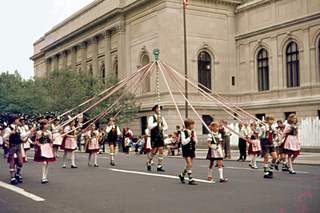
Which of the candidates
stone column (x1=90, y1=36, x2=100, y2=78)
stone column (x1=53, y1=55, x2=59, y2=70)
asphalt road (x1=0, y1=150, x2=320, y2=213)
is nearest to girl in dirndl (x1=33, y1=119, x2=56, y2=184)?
asphalt road (x1=0, y1=150, x2=320, y2=213)

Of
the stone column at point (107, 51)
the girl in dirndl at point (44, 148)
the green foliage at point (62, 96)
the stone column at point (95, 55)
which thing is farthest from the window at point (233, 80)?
the girl in dirndl at point (44, 148)

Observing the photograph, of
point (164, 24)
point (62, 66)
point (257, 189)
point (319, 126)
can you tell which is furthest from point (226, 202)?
point (62, 66)

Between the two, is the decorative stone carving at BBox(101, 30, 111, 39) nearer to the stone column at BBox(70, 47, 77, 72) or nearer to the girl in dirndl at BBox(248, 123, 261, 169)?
the stone column at BBox(70, 47, 77, 72)

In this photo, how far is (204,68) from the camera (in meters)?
43.9

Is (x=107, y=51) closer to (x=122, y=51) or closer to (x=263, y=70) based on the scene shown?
(x=122, y=51)

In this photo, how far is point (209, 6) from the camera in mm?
44000

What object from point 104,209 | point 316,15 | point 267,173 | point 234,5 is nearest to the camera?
point 104,209

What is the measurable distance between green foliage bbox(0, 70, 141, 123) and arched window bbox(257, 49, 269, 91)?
12123mm

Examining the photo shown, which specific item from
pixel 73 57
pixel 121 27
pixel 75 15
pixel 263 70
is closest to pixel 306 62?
pixel 263 70

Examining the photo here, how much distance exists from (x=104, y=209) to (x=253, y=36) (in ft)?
122

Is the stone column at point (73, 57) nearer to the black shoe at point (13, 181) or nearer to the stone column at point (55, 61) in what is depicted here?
the stone column at point (55, 61)

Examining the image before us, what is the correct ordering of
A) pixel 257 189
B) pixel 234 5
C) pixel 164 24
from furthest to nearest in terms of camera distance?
pixel 234 5 < pixel 164 24 < pixel 257 189

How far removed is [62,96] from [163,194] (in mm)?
37530

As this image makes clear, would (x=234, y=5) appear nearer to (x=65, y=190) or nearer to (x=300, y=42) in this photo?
(x=300, y=42)
